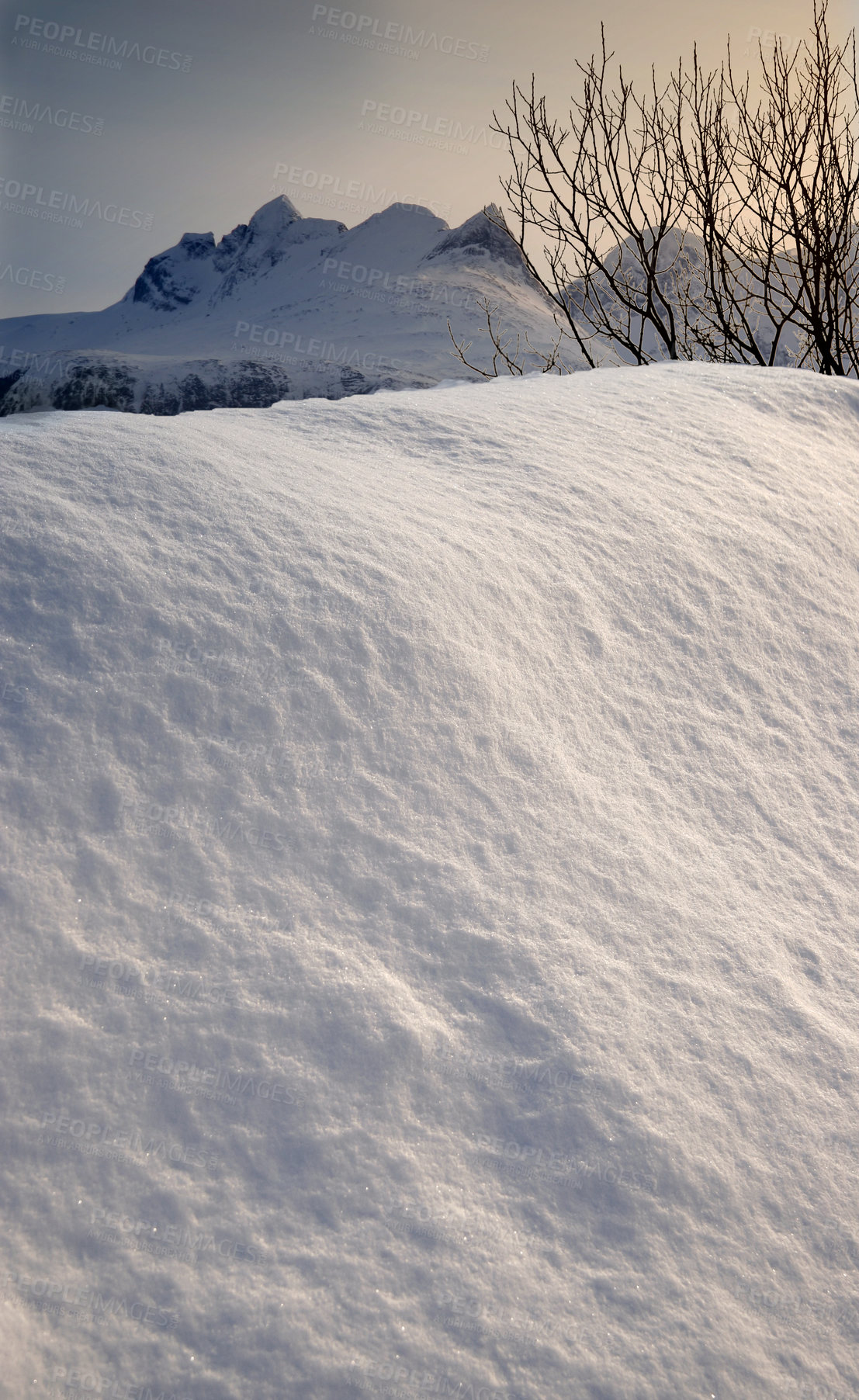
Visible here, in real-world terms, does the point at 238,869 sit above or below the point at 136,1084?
above

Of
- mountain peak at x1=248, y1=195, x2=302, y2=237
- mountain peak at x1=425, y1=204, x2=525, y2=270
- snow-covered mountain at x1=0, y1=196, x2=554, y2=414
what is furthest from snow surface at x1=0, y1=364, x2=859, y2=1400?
mountain peak at x1=248, y1=195, x2=302, y2=237

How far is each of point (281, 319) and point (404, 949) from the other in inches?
4458

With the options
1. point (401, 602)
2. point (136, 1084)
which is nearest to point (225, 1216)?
point (136, 1084)

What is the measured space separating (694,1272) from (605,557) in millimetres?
2011

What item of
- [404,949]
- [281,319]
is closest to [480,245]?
[281,319]

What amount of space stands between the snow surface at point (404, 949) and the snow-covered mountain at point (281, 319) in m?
28.3

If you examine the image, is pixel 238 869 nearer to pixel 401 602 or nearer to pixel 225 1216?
pixel 225 1216

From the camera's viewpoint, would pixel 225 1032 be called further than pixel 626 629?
No

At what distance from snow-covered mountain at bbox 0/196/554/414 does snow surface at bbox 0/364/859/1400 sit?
28282 millimetres

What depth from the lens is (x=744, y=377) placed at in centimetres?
425

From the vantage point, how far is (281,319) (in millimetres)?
102000

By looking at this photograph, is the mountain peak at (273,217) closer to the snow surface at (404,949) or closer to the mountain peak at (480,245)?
the mountain peak at (480,245)

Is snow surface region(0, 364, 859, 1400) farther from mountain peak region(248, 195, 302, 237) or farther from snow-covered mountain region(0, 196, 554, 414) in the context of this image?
mountain peak region(248, 195, 302, 237)

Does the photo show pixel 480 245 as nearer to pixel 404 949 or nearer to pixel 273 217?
pixel 273 217
